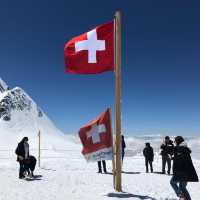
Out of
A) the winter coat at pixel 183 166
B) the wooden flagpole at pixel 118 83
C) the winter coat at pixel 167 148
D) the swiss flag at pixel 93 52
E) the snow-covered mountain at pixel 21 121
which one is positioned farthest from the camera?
the snow-covered mountain at pixel 21 121

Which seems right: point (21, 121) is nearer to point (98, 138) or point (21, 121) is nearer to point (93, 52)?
point (98, 138)

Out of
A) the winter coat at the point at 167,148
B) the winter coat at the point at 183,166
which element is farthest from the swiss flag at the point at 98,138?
→ the winter coat at the point at 167,148

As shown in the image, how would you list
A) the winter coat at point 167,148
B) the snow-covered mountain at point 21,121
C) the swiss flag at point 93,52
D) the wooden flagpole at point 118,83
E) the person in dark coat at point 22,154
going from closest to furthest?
the swiss flag at point 93,52
the wooden flagpole at point 118,83
the person in dark coat at point 22,154
the winter coat at point 167,148
the snow-covered mountain at point 21,121

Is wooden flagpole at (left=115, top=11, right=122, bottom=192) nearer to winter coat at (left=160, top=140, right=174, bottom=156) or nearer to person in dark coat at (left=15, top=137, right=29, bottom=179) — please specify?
person in dark coat at (left=15, top=137, right=29, bottom=179)

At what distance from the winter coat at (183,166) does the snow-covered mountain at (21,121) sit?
257 feet

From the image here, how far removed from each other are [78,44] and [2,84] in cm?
15671

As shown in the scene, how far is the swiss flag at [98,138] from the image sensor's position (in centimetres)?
1151

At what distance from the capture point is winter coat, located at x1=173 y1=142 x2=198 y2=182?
9.38 metres

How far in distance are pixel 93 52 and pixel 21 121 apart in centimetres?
11446

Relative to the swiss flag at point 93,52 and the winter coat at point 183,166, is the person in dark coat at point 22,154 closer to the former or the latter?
the swiss flag at point 93,52

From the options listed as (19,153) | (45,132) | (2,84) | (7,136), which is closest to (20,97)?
(2,84)

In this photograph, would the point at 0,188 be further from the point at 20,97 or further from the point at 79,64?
the point at 20,97

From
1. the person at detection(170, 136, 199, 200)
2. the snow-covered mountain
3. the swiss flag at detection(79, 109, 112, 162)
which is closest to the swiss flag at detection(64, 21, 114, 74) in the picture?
the swiss flag at detection(79, 109, 112, 162)

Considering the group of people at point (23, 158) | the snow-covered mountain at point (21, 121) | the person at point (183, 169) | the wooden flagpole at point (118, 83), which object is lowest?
the person at point (183, 169)
